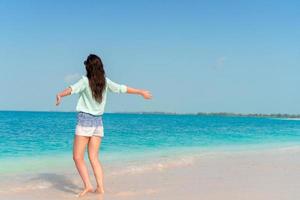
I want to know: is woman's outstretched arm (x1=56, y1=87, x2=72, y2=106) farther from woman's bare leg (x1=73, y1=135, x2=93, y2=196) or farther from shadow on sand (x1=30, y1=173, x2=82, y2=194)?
shadow on sand (x1=30, y1=173, x2=82, y2=194)

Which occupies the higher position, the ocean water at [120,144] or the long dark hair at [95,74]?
the long dark hair at [95,74]

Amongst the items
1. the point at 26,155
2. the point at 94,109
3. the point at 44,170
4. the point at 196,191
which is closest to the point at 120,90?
the point at 94,109

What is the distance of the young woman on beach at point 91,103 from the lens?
20.8ft

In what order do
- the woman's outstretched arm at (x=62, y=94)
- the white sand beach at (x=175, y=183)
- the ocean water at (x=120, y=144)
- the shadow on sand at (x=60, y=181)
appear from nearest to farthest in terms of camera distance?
the woman's outstretched arm at (x=62, y=94), the white sand beach at (x=175, y=183), the shadow on sand at (x=60, y=181), the ocean water at (x=120, y=144)

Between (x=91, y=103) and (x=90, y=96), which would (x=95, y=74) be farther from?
(x=91, y=103)

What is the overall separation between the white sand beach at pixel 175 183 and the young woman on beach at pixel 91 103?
700 mm

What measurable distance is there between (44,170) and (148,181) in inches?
123

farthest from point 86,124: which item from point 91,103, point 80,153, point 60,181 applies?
point 60,181

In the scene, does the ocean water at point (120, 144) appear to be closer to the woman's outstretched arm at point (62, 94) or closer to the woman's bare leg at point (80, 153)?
the woman's bare leg at point (80, 153)

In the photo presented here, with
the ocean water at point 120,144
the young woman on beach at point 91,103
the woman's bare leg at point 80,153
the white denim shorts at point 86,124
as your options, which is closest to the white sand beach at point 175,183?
the woman's bare leg at point 80,153

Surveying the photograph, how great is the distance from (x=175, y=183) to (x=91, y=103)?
2376mm

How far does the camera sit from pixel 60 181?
807 centimetres

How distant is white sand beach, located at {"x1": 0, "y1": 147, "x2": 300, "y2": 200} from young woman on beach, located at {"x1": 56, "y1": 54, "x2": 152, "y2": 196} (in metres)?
0.70

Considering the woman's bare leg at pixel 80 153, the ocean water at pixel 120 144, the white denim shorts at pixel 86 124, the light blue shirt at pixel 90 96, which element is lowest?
the ocean water at pixel 120 144
